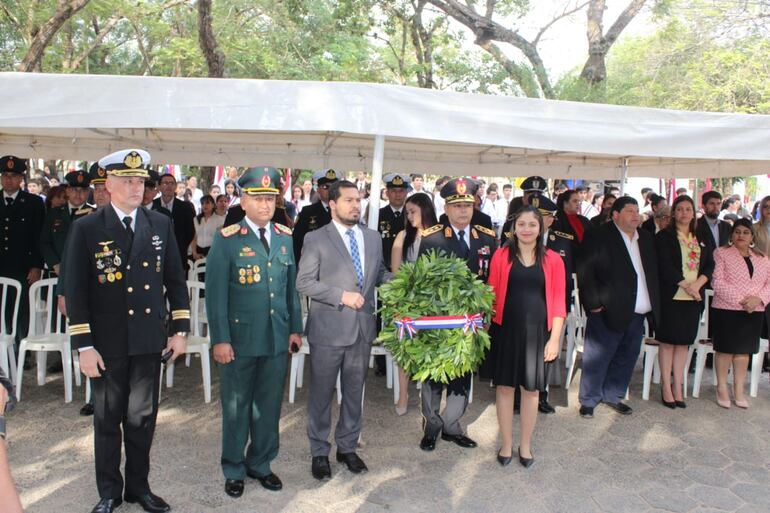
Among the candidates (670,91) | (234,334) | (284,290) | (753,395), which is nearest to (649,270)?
(753,395)

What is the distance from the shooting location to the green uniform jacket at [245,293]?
348cm

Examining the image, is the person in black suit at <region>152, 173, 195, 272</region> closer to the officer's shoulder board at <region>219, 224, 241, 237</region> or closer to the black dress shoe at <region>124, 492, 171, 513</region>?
the officer's shoulder board at <region>219, 224, 241, 237</region>

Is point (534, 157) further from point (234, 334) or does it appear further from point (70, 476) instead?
point (70, 476)

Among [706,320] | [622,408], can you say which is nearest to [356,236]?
[622,408]

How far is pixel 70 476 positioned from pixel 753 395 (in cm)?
575

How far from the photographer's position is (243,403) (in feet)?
11.8

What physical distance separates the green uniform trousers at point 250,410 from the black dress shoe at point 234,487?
3 centimetres

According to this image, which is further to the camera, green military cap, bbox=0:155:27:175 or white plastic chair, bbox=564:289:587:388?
white plastic chair, bbox=564:289:587:388

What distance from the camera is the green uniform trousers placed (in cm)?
358

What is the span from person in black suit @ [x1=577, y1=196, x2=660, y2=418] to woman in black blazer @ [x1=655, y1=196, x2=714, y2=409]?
29 cm

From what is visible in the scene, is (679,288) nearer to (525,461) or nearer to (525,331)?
(525,331)

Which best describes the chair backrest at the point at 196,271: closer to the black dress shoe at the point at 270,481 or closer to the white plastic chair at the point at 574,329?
the black dress shoe at the point at 270,481

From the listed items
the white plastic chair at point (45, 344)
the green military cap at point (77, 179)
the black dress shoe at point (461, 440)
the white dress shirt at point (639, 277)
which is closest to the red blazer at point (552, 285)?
the black dress shoe at point (461, 440)

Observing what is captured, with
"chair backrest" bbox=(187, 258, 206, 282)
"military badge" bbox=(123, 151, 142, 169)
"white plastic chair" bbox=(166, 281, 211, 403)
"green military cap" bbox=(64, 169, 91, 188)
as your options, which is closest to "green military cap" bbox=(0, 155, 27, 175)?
"green military cap" bbox=(64, 169, 91, 188)
